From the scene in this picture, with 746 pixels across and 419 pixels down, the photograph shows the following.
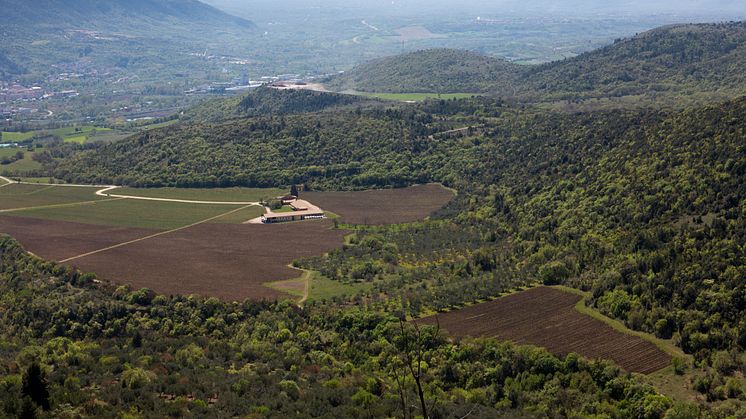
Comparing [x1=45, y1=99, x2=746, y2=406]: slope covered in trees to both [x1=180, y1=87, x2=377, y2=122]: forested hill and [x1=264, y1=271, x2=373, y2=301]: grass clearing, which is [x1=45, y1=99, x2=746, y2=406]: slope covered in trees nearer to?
[x1=264, y1=271, x2=373, y2=301]: grass clearing

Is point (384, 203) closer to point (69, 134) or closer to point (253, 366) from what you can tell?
point (253, 366)

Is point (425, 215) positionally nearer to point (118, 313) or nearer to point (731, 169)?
point (731, 169)

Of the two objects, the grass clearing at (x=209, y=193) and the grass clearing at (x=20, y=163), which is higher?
the grass clearing at (x=20, y=163)

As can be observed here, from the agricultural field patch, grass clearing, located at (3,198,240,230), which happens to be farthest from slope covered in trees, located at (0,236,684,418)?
grass clearing, located at (3,198,240,230)

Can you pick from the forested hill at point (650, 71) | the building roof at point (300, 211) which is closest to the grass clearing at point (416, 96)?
the forested hill at point (650, 71)

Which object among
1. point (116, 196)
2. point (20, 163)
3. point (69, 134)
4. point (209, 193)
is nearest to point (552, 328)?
point (209, 193)

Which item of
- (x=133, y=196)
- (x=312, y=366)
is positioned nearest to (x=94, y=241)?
(x=133, y=196)

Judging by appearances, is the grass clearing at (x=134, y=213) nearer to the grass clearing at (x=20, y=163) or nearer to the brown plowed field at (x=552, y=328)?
the grass clearing at (x=20, y=163)
